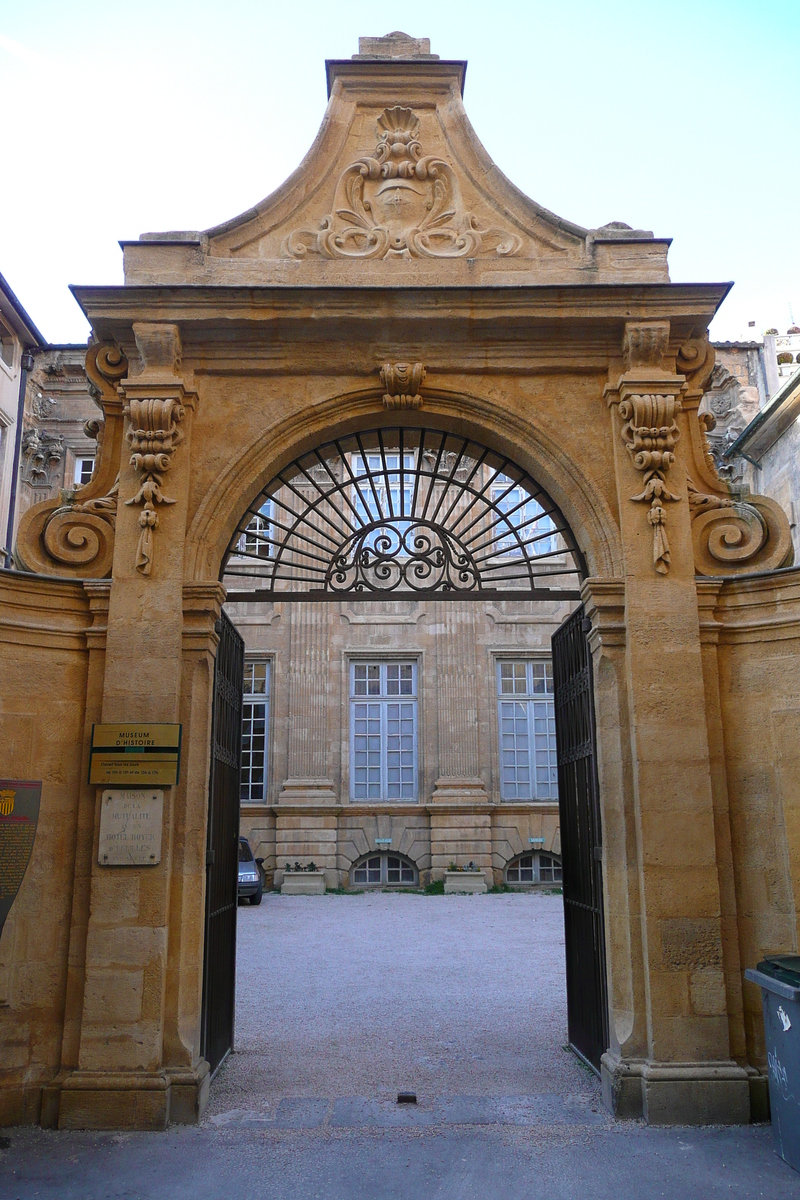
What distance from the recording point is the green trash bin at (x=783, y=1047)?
4.20 m

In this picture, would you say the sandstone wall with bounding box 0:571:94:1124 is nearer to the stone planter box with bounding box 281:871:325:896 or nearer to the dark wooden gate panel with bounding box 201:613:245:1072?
the dark wooden gate panel with bounding box 201:613:245:1072

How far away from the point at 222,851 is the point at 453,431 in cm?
317

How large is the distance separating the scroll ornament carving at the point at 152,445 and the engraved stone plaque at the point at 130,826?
1.40m

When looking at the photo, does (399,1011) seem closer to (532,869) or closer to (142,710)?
(142,710)

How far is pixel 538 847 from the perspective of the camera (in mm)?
17375

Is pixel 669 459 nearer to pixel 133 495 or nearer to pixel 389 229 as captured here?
pixel 389 229

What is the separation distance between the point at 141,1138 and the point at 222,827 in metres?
1.92

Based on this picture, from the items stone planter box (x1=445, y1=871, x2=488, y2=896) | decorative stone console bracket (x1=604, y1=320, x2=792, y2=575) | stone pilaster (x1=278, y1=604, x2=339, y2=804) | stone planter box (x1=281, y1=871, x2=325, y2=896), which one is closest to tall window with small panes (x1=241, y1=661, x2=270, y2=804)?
stone pilaster (x1=278, y1=604, x2=339, y2=804)

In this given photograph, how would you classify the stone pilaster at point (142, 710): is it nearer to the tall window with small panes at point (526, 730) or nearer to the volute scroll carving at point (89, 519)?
the volute scroll carving at point (89, 519)

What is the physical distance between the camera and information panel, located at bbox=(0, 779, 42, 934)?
16.2 ft

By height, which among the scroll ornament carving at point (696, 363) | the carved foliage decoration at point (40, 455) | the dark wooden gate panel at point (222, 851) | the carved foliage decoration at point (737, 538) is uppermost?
the carved foliage decoration at point (40, 455)

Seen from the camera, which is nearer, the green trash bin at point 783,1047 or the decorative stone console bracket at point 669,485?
the green trash bin at point 783,1047

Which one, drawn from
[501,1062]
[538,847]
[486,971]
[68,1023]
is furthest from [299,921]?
[68,1023]

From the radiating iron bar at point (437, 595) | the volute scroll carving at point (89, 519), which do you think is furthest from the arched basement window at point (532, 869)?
the volute scroll carving at point (89, 519)
